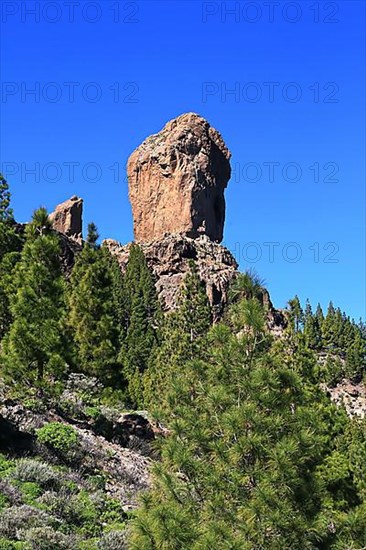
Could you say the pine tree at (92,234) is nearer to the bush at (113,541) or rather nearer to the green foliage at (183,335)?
the green foliage at (183,335)

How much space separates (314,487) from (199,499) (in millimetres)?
1567

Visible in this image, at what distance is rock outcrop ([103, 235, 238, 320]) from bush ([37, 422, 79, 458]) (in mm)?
58202

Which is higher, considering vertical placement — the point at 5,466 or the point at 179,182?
the point at 179,182

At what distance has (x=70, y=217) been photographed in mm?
97625

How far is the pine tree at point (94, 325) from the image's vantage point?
28.9 meters

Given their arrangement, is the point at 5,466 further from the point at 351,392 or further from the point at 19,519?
the point at 351,392

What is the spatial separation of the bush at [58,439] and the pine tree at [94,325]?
11.2 meters

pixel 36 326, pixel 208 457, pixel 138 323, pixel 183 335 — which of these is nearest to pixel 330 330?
pixel 138 323

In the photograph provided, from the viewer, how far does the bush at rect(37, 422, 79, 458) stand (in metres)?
16.5

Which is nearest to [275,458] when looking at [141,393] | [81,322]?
[81,322]

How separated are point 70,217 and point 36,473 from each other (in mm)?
85460

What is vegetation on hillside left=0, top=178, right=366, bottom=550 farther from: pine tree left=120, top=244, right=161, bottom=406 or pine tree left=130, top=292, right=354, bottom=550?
pine tree left=120, top=244, right=161, bottom=406

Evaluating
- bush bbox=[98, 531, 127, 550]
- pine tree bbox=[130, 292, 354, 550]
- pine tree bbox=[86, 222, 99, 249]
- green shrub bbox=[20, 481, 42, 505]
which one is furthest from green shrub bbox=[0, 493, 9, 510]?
pine tree bbox=[86, 222, 99, 249]

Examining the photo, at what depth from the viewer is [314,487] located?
8.56 m
